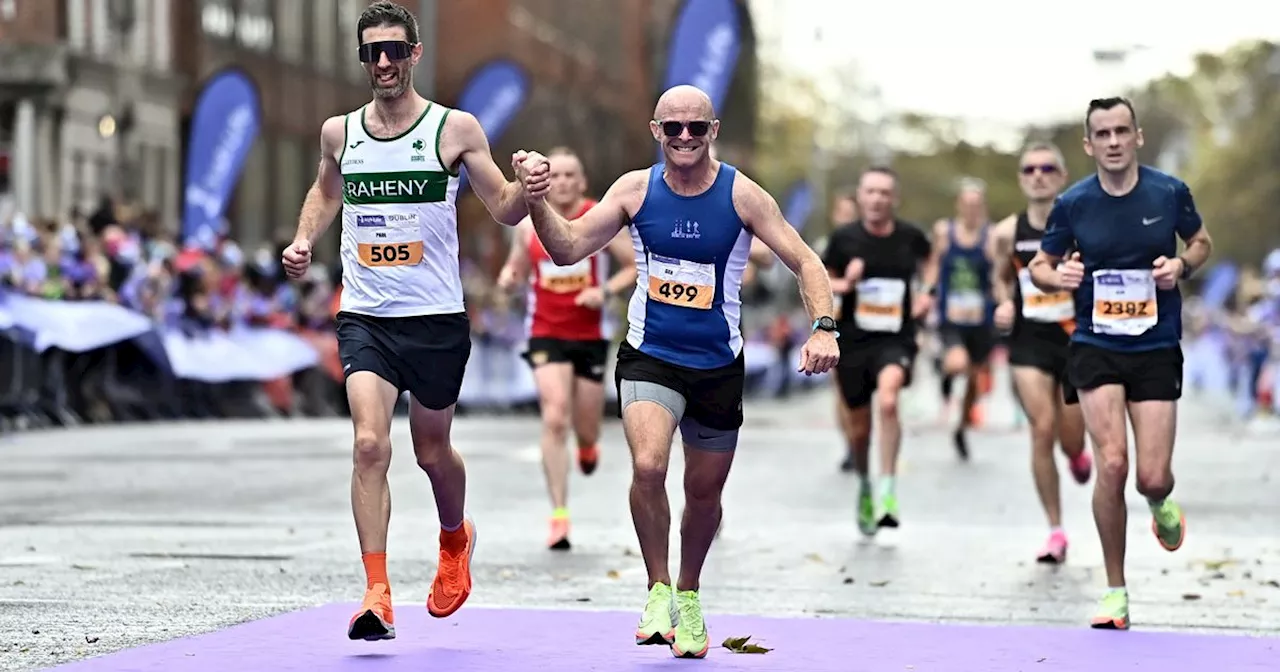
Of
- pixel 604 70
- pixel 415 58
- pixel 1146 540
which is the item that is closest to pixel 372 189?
pixel 415 58

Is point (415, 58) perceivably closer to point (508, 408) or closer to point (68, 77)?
point (508, 408)

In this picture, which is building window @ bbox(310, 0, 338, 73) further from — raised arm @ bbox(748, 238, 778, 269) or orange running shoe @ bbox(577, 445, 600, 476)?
raised arm @ bbox(748, 238, 778, 269)

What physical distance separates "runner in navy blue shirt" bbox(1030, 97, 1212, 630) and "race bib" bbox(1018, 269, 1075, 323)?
10.6 ft

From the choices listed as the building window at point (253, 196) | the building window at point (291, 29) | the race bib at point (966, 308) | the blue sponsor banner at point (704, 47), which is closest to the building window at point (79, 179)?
the building window at point (253, 196)

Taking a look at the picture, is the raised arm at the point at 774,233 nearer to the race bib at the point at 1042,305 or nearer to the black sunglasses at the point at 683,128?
the black sunglasses at the point at 683,128

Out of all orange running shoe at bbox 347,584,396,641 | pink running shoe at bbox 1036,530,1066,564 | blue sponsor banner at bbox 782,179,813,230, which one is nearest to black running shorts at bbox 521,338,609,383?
pink running shoe at bbox 1036,530,1066,564

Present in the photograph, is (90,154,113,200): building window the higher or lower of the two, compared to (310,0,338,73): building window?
lower

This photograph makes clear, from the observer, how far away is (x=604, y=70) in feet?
227

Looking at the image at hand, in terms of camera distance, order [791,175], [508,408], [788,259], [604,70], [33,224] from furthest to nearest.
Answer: [791,175] → [604,70] → [508,408] → [33,224] → [788,259]

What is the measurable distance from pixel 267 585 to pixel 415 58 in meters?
2.90

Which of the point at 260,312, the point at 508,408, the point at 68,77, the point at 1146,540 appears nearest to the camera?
the point at 1146,540

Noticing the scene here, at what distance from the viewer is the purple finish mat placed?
8102 mm

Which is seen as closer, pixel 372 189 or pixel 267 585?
pixel 372 189

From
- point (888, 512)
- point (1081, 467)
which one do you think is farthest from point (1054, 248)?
point (1081, 467)
